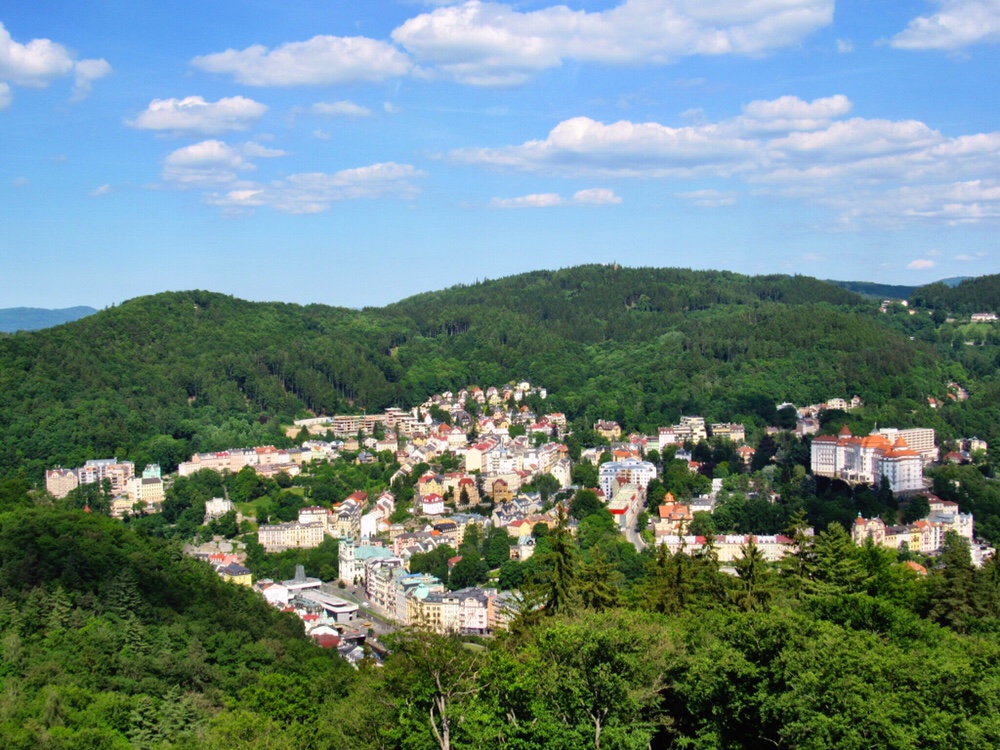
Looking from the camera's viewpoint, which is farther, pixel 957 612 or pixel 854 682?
pixel 957 612

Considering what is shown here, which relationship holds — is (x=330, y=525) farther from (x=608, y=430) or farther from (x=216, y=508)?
(x=608, y=430)

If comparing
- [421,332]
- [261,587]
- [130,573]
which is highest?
[421,332]

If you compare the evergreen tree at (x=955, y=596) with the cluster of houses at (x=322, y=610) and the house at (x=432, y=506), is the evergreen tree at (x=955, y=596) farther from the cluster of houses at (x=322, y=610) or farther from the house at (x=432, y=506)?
the house at (x=432, y=506)

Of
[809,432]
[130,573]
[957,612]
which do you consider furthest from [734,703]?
[809,432]

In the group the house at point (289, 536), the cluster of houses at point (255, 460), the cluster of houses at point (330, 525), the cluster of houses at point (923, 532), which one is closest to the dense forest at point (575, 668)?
the house at point (289, 536)

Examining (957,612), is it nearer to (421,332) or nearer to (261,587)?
(261,587)

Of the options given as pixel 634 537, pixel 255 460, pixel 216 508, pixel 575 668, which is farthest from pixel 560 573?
pixel 255 460

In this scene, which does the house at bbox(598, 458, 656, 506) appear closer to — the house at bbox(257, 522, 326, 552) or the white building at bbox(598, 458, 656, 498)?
the white building at bbox(598, 458, 656, 498)
